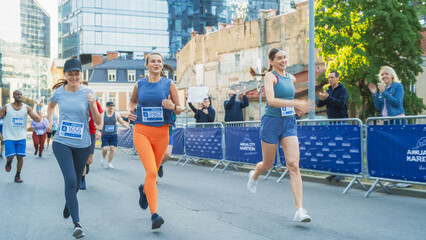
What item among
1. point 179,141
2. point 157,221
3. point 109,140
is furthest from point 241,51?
point 157,221

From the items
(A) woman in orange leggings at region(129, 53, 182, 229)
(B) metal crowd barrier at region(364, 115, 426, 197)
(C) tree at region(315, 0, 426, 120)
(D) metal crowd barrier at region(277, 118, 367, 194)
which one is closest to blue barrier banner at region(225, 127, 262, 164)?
(D) metal crowd barrier at region(277, 118, 367, 194)

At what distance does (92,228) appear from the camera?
6059mm

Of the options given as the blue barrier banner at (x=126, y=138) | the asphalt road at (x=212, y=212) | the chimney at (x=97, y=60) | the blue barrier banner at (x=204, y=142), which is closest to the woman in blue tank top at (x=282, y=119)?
the asphalt road at (x=212, y=212)

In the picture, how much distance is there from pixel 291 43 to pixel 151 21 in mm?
50998

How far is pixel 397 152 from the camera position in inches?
324

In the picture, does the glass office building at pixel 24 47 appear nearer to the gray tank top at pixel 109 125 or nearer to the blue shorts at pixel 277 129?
the gray tank top at pixel 109 125

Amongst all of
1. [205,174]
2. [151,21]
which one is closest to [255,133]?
[205,174]

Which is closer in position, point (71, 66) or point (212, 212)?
point (71, 66)

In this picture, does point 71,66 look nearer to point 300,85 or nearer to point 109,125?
→ point 109,125

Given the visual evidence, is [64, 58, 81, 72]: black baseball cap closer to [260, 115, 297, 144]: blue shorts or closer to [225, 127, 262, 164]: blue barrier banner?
[260, 115, 297, 144]: blue shorts

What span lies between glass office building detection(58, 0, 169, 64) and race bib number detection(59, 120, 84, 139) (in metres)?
77.7

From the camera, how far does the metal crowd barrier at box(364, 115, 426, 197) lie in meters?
7.88

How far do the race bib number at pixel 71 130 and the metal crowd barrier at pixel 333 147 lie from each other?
5130mm

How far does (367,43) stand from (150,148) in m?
25.8
